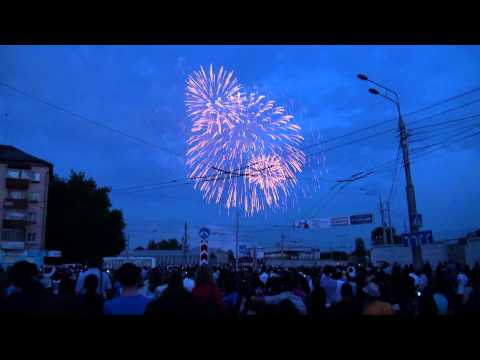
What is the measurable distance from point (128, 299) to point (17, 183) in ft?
189

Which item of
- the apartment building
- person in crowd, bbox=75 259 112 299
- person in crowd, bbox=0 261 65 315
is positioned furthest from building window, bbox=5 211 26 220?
person in crowd, bbox=0 261 65 315

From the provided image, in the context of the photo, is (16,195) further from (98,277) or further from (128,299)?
(128,299)

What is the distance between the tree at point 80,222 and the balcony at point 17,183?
4.81 m

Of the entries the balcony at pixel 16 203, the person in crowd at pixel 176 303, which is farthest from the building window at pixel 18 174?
the person in crowd at pixel 176 303

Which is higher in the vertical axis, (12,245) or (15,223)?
(15,223)

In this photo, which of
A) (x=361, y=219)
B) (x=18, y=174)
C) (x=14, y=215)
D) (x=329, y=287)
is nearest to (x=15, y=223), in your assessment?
(x=14, y=215)

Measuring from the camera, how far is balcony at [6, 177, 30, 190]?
55.7 meters

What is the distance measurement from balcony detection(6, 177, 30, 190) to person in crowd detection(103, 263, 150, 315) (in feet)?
187

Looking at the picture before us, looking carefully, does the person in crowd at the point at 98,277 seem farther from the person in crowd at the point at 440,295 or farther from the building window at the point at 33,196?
the building window at the point at 33,196

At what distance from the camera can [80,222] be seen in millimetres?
58312
